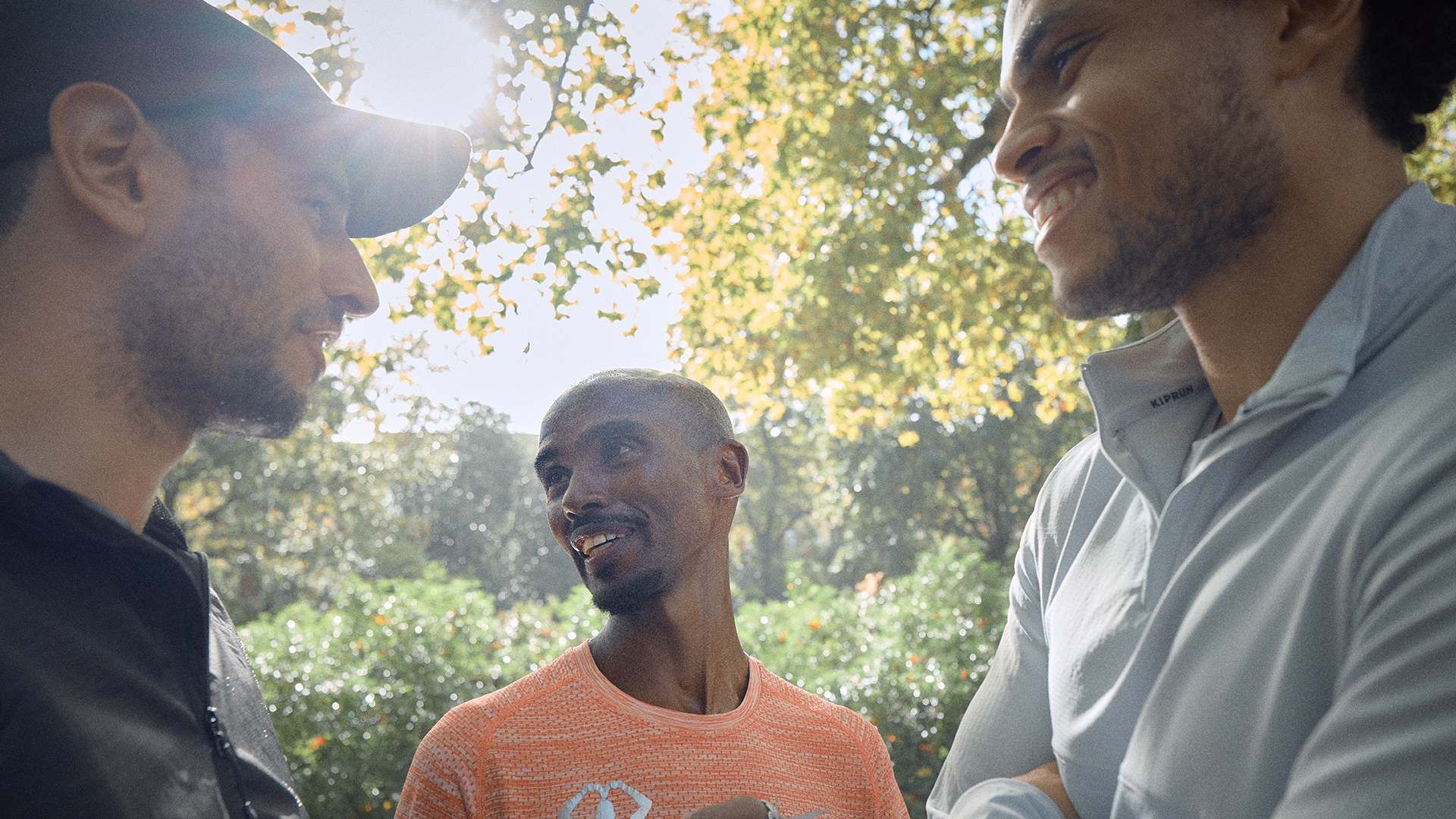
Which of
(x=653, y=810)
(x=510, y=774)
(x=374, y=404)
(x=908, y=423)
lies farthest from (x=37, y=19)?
(x=908, y=423)

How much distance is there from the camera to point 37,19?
5.14ft

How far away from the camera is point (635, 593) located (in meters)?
2.60

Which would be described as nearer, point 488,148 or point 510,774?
point 510,774

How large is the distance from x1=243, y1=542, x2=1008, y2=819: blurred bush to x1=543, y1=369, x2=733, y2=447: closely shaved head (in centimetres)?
484

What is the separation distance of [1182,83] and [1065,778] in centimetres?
109

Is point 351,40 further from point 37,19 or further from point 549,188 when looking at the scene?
point 37,19

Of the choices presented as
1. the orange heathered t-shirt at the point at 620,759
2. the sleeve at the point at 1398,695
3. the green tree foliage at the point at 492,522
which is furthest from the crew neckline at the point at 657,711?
the green tree foliage at the point at 492,522

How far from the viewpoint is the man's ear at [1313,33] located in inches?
62.0

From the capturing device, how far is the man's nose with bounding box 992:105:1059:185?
1749 mm

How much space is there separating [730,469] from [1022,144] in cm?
145

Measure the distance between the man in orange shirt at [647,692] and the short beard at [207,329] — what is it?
996 millimetres

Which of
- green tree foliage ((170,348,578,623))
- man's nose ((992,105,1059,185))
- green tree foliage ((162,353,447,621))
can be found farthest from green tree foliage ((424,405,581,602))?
man's nose ((992,105,1059,185))

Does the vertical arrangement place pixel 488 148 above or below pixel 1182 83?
above

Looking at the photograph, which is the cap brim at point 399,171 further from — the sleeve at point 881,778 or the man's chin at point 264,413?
the sleeve at point 881,778
